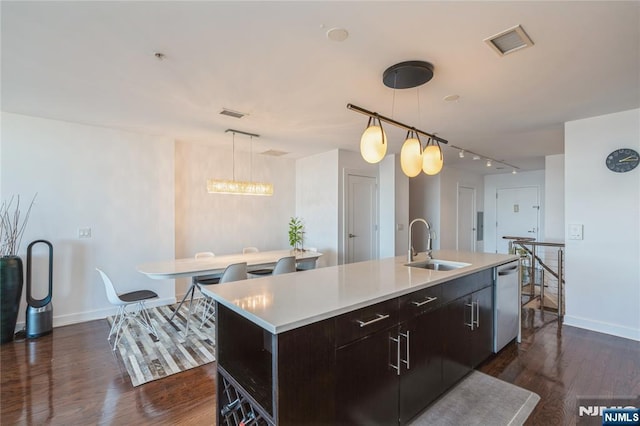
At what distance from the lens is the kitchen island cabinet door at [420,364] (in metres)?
1.76

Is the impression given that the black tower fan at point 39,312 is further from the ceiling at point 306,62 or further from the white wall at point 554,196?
the white wall at point 554,196

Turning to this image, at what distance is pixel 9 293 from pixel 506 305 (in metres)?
4.98

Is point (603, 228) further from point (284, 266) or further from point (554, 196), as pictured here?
point (284, 266)

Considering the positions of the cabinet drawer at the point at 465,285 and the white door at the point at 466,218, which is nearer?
the cabinet drawer at the point at 465,285

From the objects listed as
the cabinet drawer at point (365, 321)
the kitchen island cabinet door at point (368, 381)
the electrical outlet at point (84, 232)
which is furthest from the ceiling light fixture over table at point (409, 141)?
the electrical outlet at point (84, 232)

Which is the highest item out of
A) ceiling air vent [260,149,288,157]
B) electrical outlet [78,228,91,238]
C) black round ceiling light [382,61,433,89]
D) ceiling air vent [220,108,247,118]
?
ceiling air vent [220,108,247,118]

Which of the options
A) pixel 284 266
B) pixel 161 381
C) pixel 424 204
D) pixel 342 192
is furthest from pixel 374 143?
pixel 424 204

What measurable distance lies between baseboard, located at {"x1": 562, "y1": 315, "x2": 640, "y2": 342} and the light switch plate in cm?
95

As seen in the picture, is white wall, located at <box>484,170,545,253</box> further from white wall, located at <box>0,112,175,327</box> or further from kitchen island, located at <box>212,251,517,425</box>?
Result: white wall, located at <box>0,112,175,327</box>

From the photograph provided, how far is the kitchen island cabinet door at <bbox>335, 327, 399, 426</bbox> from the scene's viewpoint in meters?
1.42

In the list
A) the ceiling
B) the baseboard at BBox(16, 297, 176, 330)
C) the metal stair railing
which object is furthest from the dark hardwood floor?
the ceiling

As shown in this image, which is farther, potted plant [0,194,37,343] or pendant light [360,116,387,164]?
potted plant [0,194,37,343]

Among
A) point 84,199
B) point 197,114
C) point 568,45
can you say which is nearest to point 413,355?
point 568,45

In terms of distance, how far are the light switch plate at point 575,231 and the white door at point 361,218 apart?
9.68 ft
